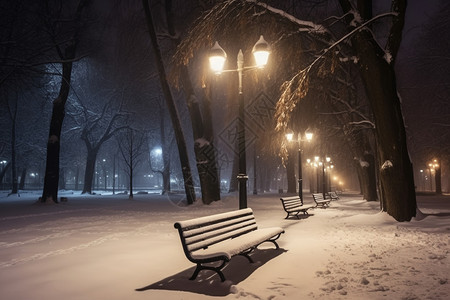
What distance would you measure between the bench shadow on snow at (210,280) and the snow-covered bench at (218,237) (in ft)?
0.47

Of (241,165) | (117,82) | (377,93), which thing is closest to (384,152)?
(377,93)

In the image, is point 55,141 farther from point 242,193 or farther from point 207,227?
point 207,227

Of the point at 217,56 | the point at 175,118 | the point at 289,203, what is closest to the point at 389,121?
the point at 289,203

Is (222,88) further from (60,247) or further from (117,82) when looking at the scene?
(60,247)

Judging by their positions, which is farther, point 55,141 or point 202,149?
point 55,141

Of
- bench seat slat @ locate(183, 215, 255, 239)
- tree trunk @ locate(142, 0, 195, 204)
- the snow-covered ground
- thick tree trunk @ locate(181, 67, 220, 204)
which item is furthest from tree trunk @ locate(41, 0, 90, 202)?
bench seat slat @ locate(183, 215, 255, 239)

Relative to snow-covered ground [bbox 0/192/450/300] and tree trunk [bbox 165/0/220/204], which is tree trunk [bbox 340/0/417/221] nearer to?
snow-covered ground [bbox 0/192/450/300]

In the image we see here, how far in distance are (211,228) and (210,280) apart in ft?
Answer: 3.07

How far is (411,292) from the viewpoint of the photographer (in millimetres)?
4938

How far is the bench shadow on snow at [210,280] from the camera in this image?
5.22 meters

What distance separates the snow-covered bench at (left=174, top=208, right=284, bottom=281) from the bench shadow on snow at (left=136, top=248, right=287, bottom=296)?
5.6 inches

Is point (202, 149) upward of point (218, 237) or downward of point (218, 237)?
upward

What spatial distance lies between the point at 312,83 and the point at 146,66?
13.6 metres

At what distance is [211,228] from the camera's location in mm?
6367
